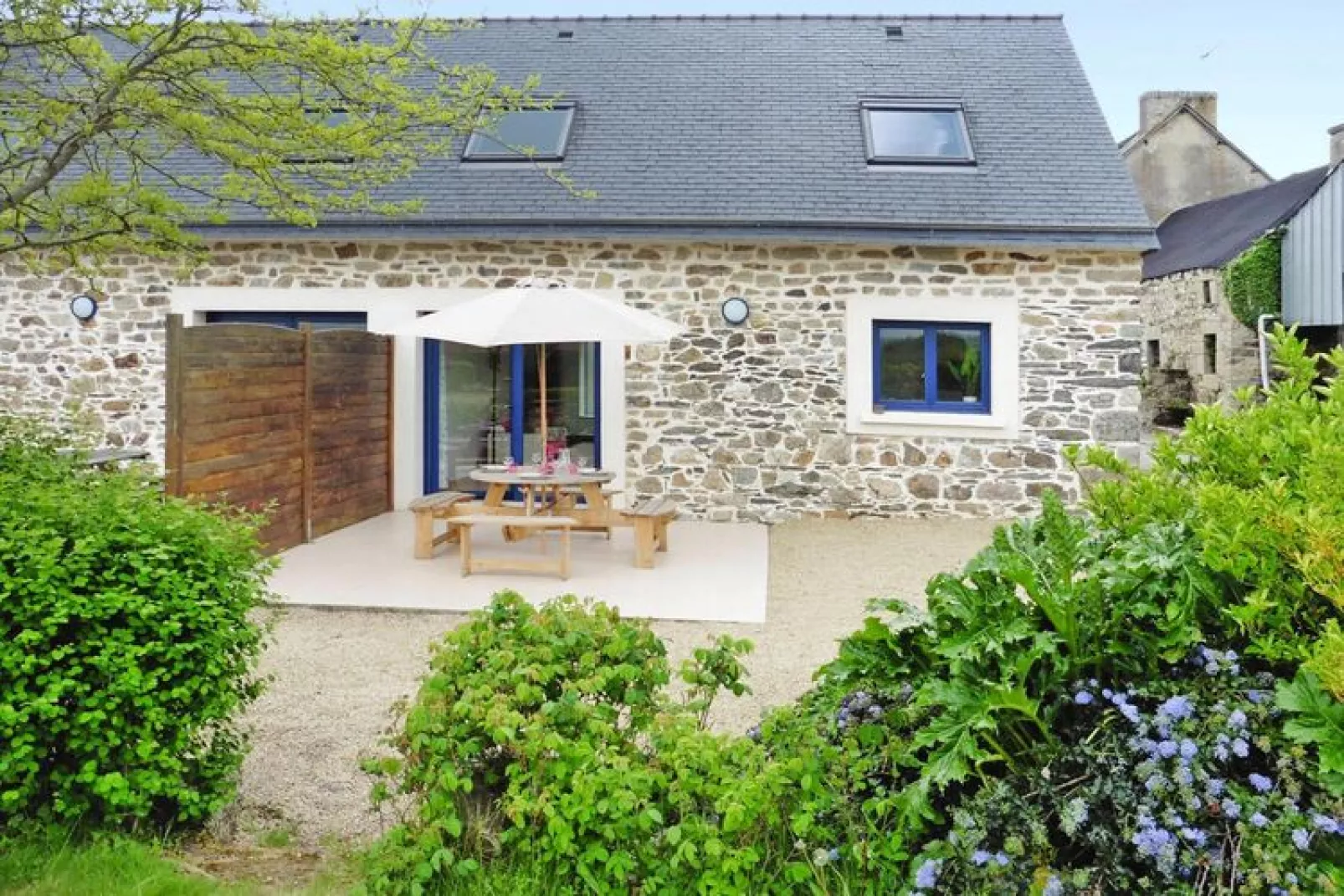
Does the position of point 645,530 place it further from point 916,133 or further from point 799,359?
point 916,133

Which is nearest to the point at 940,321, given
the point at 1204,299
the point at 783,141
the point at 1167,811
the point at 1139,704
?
the point at 783,141

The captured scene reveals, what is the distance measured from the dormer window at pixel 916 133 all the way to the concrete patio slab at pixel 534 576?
466 cm

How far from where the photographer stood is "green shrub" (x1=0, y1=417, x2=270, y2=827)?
2.96 m

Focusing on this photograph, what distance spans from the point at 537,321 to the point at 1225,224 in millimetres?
19490

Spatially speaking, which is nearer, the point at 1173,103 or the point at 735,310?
the point at 735,310

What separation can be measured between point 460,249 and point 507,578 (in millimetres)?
4568

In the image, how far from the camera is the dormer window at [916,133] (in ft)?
37.8

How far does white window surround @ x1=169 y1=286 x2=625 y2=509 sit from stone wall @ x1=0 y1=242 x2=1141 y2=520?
118 mm

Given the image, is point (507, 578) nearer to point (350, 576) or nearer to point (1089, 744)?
point (350, 576)

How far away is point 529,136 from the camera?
12.2 metres

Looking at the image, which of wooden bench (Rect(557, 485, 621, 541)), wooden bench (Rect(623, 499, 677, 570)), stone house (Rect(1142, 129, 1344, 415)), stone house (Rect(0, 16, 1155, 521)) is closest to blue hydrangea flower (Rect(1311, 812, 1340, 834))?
wooden bench (Rect(623, 499, 677, 570))

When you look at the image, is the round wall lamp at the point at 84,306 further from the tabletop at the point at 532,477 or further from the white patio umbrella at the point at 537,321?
the tabletop at the point at 532,477

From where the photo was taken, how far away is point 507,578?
803cm

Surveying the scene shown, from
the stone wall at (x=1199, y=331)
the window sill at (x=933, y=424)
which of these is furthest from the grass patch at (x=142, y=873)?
the stone wall at (x=1199, y=331)
